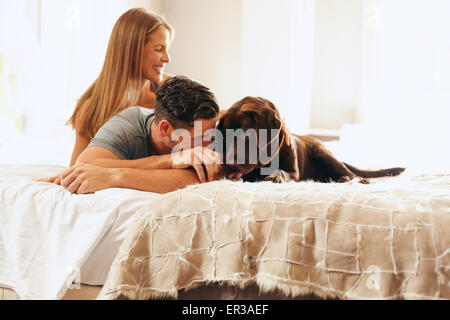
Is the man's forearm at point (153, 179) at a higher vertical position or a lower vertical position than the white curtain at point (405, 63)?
lower

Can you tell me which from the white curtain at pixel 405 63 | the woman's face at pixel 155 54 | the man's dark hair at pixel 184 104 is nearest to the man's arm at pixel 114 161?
the man's dark hair at pixel 184 104

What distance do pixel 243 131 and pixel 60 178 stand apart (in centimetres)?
48

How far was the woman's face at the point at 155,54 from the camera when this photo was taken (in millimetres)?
1919

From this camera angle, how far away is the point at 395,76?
11.7 ft

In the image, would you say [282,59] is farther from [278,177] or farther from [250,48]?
[278,177]

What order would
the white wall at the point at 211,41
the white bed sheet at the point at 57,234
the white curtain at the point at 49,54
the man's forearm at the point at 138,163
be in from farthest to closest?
the white wall at the point at 211,41 → the white curtain at the point at 49,54 → the man's forearm at the point at 138,163 → the white bed sheet at the point at 57,234

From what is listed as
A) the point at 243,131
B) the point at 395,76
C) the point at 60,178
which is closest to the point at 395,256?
the point at 243,131

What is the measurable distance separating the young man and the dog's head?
1.6 inches

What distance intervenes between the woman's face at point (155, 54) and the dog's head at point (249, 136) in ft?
2.39

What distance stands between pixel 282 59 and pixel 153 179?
253cm

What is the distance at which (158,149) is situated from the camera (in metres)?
1.55

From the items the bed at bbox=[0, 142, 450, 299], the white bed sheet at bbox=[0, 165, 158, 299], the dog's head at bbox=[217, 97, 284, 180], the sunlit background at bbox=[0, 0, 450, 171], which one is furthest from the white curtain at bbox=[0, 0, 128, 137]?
the bed at bbox=[0, 142, 450, 299]

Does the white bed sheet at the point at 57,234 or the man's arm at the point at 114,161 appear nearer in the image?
the white bed sheet at the point at 57,234

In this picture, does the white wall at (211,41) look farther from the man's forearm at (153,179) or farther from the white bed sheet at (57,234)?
the white bed sheet at (57,234)
